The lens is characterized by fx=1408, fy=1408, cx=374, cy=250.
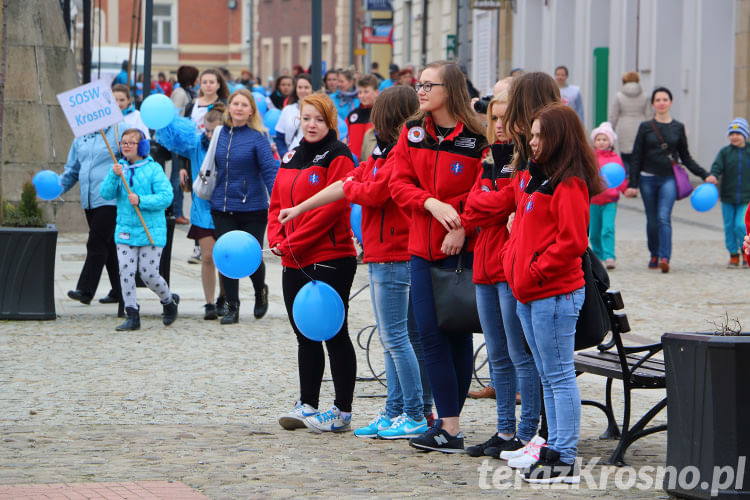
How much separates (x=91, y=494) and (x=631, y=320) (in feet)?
21.0

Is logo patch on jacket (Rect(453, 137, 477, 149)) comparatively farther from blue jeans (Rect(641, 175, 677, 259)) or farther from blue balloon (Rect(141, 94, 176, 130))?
blue jeans (Rect(641, 175, 677, 259))

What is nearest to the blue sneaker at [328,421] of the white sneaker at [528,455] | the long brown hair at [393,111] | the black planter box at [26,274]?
the white sneaker at [528,455]

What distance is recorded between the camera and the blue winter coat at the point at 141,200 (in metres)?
10.5

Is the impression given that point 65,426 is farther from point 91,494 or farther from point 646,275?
point 646,275

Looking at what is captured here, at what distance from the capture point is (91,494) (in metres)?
5.57

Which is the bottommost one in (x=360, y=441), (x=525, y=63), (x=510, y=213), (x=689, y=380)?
(x=360, y=441)

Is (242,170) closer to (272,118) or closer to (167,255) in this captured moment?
(167,255)

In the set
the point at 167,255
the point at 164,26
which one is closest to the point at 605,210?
the point at 167,255

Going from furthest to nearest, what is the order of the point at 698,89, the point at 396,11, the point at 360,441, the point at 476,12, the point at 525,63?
the point at 396,11
the point at 476,12
the point at 525,63
the point at 698,89
the point at 360,441

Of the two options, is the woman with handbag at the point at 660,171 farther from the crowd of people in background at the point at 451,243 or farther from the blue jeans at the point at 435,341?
the blue jeans at the point at 435,341

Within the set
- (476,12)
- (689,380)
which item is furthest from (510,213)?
(476,12)

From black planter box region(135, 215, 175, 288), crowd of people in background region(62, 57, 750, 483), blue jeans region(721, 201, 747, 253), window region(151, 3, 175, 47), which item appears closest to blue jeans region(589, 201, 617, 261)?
blue jeans region(721, 201, 747, 253)

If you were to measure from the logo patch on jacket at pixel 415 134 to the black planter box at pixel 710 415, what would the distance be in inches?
61.8

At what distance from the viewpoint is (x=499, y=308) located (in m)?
6.32
